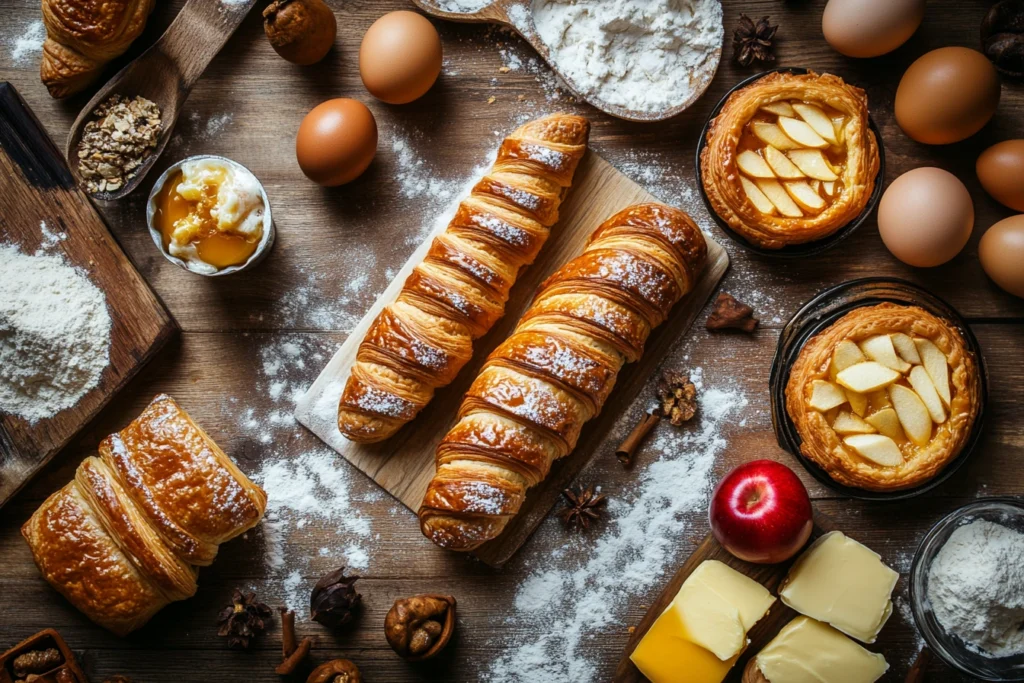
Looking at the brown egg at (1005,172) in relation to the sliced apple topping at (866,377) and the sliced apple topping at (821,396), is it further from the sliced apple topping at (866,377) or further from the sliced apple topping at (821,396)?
the sliced apple topping at (821,396)

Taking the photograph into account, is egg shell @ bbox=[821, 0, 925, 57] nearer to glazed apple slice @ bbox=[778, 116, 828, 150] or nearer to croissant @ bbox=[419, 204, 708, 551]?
glazed apple slice @ bbox=[778, 116, 828, 150]

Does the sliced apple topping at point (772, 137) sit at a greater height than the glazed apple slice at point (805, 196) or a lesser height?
greater

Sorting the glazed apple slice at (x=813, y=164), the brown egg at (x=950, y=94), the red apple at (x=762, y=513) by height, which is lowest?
the red apple at (x=762, y=513)

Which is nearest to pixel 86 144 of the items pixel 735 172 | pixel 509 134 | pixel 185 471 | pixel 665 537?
pixel 185 471

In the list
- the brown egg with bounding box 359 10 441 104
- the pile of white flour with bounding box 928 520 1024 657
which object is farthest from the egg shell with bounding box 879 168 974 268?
the brown egg with bounding box 359 10 441 104

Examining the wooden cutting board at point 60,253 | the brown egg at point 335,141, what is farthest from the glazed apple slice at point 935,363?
the wooden cutting board at point 60,253

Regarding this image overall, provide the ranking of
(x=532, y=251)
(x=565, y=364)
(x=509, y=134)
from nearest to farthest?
(x=565, y=364)
(x=532, y=251)
(x=509, y=134)

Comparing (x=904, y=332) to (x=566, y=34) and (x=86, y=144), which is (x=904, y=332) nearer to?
(x=566, y=34)
